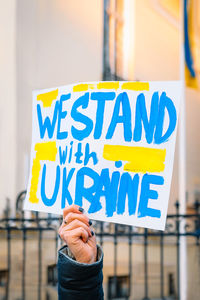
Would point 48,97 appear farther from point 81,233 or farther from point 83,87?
point 81,233

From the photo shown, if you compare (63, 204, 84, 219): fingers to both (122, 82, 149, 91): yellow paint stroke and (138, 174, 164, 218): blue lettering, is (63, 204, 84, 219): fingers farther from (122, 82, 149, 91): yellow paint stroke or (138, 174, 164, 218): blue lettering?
(122, 82, 149, 91): yellow paint stroke

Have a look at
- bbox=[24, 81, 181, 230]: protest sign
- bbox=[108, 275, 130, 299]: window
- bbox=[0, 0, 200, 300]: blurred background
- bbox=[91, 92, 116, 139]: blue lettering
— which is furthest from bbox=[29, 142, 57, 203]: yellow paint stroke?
bbox=[108, 275, 130, 299]: window

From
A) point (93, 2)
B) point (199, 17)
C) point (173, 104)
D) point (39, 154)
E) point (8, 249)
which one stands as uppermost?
point (199, 17)

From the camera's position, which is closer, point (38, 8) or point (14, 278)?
point (14, 278)

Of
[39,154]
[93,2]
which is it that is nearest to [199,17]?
[93,2]

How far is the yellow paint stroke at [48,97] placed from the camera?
6.88ft

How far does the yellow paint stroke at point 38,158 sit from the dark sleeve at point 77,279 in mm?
499

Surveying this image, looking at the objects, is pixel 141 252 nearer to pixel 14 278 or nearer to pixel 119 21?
pixel 14 278

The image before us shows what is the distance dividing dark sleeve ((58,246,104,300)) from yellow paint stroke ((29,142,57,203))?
0.50 metres

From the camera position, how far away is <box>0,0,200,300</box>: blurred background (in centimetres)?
532

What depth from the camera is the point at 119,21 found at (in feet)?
27.5

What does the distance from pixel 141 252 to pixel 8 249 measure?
2.81 meters

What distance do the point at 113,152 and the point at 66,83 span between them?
488cm

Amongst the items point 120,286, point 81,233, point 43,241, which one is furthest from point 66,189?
point 120,286
